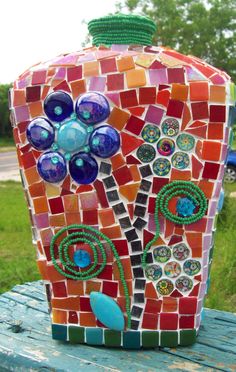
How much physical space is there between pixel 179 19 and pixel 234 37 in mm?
1558

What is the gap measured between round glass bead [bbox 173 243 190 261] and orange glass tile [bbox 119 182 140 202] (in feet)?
0.77

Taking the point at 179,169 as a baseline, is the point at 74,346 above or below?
below

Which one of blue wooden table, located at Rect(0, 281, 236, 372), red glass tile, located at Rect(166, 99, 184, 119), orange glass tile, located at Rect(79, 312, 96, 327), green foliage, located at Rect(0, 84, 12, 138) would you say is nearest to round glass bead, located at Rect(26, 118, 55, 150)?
red glass tile, located at Rect(166, 99, 184, 119)

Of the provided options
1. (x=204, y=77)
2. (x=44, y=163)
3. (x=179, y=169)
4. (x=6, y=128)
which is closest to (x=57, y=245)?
(x=44, y=163)

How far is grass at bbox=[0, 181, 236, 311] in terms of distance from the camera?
12.1 feet

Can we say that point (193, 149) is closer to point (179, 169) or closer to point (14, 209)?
point (179, 169)

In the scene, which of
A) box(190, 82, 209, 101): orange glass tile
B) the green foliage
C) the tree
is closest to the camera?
box(190, 82, 209, 101): orange glass tile

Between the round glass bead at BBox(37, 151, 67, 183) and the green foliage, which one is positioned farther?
the green foliage

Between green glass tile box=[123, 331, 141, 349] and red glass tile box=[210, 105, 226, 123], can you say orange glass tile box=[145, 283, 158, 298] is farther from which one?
red glass tile box=[210, 105, 226, 123]

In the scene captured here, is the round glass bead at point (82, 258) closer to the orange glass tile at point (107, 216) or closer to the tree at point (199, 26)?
the orange glass tile at point (107, 216)

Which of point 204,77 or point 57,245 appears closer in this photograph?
point 204,77

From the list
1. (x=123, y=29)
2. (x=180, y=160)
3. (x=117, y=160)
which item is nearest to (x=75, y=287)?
(x=117, y=160)

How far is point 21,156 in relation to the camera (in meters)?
2.13

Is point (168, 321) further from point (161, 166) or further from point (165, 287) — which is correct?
point (161, 166)
